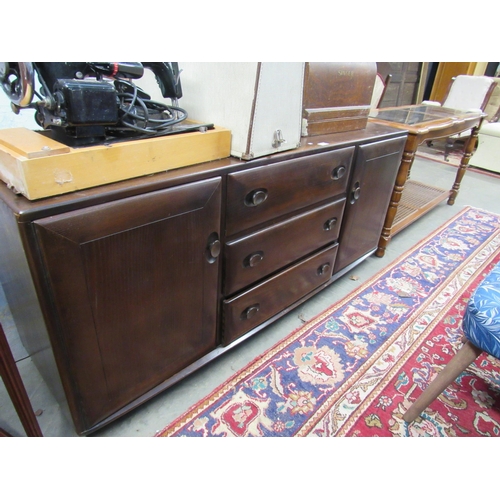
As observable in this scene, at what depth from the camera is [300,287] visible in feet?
4.49

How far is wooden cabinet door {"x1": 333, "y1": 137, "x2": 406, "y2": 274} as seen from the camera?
4.50 feet

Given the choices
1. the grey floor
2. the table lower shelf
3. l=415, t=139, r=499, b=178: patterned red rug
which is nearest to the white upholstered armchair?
l=415, t=139, r=499, b=178: patterned red rug

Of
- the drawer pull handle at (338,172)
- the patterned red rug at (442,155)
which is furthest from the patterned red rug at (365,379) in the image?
the patterned red rug at (442,155)

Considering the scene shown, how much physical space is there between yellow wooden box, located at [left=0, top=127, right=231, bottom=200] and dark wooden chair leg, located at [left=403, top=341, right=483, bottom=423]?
2.99ft

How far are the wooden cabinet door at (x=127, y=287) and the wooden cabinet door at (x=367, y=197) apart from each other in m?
0.74

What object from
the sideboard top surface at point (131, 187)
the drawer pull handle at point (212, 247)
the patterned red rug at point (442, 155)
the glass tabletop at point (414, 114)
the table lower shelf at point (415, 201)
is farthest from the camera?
the patterned red rug at point (442, 155)

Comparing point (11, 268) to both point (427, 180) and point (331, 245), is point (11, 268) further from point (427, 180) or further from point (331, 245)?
point (427, 180)

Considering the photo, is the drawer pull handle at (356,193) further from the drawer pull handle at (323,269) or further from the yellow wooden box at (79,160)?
the yellow wooden box at (79,160)

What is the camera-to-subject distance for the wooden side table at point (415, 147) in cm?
166

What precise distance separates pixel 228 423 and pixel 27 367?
2.37ft

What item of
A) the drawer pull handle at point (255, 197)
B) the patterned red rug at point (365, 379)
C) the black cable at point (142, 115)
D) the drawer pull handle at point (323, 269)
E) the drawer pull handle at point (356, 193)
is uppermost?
the black cable at point (142, 115)

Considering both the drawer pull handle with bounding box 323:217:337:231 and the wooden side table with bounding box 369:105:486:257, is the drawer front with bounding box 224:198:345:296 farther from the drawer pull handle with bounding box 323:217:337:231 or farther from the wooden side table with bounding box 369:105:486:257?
the wooden side table with bounding box 369:105:486:257

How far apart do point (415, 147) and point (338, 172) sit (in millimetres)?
663
